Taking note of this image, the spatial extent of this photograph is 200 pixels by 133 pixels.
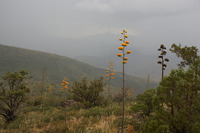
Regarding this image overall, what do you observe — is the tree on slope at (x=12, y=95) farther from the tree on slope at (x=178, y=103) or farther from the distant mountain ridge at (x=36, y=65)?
the distant mountain ridge at (x=36, y=65)

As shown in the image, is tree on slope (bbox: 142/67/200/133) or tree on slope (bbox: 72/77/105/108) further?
tree on slope (bbox: 72/77/105/108)

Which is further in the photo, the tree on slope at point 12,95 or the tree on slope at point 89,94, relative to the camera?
the tree on slope at point 89,94

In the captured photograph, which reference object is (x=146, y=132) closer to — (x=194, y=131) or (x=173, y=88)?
(x=194, y=131)

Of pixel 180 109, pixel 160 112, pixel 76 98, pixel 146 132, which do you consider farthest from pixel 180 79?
pixel 76 98

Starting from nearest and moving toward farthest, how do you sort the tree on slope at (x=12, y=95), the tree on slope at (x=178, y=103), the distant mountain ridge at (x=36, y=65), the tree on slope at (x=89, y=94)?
1. the tree on slope at (x=178, y=103)
2. the tree on slope at (x=12, y=95)
3. the tree on slope at (x=89, y=94)
4. the distant mountain ridge at (x=36, y=65)

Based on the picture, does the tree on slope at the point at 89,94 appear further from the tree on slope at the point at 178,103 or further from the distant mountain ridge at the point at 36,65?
the distant mountain ridge at the point at 36,65

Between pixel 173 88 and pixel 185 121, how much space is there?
1.81 feet

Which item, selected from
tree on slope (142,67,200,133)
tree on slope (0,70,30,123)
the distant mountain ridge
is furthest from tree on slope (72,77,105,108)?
the distant mountain ridge

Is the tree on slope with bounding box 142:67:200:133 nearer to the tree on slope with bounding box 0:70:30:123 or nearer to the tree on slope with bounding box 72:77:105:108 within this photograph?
the tree on slope with bounding box 0:70:30:123

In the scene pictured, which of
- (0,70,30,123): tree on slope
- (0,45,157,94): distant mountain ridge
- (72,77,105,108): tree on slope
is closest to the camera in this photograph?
(0,70,30,123): tree on slope

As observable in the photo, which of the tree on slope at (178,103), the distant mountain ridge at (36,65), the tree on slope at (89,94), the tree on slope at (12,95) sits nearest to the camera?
the tree on slope at (178,103)

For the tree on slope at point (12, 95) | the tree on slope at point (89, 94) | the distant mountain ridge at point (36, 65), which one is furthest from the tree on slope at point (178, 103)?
the distant mountain ridge at point (36, 65)

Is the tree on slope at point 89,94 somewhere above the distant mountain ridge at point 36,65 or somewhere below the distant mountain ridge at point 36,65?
below

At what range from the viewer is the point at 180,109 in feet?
7.41
